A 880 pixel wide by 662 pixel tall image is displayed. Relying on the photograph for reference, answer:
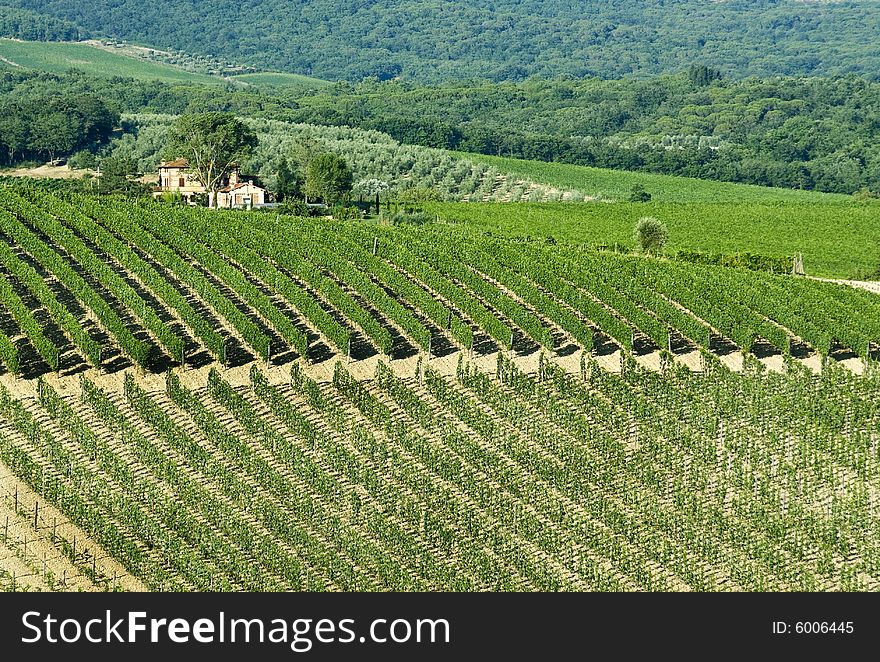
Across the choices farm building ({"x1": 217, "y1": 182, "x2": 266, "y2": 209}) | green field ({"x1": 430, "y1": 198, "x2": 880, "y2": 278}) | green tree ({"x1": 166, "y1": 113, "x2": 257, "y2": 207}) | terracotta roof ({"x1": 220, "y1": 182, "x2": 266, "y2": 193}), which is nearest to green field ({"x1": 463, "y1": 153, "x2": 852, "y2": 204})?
green field ({"x1": 430, "y1": 198, "x2": 880, "y2": 278})

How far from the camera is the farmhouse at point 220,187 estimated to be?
100 meters

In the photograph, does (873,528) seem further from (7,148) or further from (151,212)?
(7,148)

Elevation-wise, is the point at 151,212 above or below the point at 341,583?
above

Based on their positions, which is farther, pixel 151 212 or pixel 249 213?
pixel 249 213

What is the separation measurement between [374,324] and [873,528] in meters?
22.5

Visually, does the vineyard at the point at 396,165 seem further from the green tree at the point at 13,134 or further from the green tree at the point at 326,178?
the green tree at the point at 326,178

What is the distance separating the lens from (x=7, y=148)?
14188 cm

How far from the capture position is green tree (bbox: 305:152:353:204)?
10081 centimetres

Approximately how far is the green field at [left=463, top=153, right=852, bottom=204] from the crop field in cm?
6465

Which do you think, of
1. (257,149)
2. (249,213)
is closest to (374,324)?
(249,213)

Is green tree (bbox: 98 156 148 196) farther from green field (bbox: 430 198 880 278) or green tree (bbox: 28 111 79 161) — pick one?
green tree (bbox: 28 111 79 161)

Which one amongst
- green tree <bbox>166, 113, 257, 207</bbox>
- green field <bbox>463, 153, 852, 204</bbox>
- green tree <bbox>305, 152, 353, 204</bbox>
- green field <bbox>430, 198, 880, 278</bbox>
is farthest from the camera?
green field <bbox>463, 153, 852, 204</bbox>

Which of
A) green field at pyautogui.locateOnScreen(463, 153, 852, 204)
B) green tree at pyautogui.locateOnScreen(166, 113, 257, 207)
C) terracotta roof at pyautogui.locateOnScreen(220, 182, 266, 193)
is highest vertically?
green tree at pyautogui.locateOnScreen(166, 113, 257, 207)

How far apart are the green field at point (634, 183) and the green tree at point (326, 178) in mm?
34935
